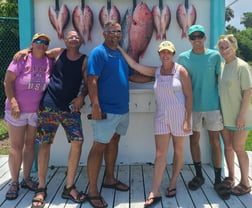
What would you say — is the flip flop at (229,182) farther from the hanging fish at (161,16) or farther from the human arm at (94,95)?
the hanging fish at (161,16)

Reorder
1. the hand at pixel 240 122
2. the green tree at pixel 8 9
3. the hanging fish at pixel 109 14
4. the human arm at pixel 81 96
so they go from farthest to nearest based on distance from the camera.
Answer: the green tree at pixel 8 9, the hanging fish at pixel 109 14, the human arm at pixel 81 96, the hand at pixel 240 122

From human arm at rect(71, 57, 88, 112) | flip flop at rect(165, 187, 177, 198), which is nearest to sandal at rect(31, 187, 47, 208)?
human arm at rect(71, 57, 88, 112)

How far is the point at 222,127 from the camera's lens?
385 centimetres

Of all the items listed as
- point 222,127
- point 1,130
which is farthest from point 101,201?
point 1,130

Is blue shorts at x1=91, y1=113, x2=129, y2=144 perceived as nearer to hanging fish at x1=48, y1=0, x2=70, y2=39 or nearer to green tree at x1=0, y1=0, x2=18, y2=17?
hanging fish at x1=48, y1=0, x2=70, y2=39

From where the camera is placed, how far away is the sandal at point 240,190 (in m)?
3.84

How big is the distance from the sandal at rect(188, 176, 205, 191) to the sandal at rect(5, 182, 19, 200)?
1.87 meters

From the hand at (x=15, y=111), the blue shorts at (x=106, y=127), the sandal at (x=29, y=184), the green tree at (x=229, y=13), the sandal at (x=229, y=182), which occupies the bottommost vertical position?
the sandal at (x=29, y=184)

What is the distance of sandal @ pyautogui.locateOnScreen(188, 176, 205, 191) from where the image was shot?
13.3ft

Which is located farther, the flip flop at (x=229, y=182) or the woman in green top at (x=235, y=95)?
the flip flop at (x=229, y=182)

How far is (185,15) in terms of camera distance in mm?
4562

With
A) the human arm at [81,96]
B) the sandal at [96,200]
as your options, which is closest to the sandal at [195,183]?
the sandal at [96,200]

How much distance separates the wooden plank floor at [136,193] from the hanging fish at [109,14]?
190 cm

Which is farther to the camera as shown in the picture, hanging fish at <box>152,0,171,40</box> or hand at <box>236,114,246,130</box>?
hanging fish at <box>152,0,171,40</box>
